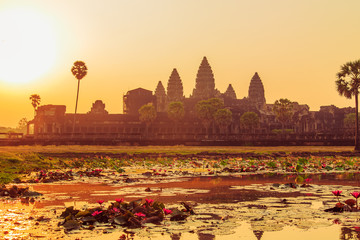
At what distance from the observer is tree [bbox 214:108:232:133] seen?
120m

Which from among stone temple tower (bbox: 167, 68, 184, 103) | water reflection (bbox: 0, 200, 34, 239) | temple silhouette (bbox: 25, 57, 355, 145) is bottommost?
water reflection (bbox: 0, 200, 34, 239)

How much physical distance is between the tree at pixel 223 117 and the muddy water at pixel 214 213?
104 m

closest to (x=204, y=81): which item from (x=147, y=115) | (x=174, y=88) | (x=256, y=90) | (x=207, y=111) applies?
(x=174, y=88)

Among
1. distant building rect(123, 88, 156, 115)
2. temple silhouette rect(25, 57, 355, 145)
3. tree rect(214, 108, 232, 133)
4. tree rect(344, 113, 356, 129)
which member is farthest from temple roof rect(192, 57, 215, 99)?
tree rect(344, 113, 356, 129)

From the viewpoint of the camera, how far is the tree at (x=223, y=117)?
12025 cm

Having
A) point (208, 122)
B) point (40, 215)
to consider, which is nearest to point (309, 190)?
point (40, 215)

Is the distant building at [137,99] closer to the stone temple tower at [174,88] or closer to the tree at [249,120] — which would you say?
the stone temple tower at [174,88]

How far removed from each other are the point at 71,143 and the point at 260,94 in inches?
5103

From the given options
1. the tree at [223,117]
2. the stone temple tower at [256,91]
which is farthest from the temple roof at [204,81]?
the tree at [223,117]

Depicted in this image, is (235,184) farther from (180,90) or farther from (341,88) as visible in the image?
(180,90)

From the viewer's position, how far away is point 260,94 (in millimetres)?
178625

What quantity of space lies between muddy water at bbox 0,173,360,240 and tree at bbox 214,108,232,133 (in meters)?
104

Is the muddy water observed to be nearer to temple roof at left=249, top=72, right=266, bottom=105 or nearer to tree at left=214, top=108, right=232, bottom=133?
tree at left=214, top=108, right=232, bottom=133

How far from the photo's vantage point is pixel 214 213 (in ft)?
34.1
